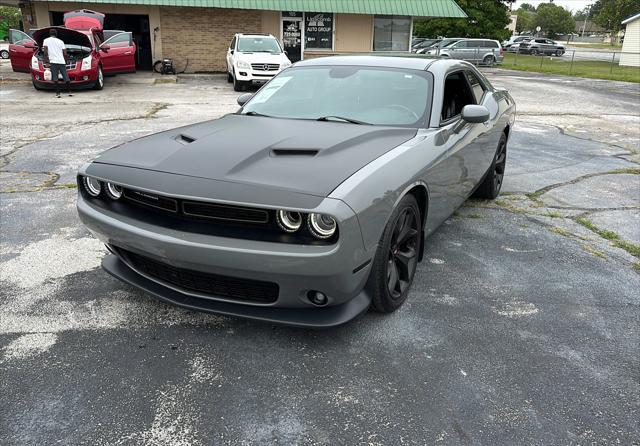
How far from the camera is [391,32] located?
923 inches

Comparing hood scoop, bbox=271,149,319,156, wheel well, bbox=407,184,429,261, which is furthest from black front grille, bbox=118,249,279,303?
wheel well, bbox=407,184,429,261

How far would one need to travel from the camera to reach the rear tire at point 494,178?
17.4 ft

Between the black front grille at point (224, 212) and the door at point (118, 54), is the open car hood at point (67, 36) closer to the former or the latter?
the door at point (118, 54)

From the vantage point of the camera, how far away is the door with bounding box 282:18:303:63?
2230cm

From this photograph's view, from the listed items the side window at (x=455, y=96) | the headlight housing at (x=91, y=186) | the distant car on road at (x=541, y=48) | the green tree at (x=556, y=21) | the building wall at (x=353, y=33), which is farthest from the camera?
the green tree at (x=556, y=21)

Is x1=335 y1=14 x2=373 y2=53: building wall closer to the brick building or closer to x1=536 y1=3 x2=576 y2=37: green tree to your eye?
the brick building

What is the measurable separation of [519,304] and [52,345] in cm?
278

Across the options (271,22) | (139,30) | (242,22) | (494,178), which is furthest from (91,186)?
(139,30)

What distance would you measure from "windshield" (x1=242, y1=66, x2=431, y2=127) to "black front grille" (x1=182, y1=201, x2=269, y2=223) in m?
1.42

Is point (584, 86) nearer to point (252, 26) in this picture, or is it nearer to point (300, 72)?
point (252, 26)

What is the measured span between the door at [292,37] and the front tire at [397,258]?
20244 mm

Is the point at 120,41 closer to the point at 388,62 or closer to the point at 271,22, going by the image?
the point at 271,22

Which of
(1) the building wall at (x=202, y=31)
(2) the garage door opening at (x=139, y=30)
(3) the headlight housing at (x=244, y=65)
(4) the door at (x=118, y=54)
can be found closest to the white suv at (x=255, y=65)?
(3) the headlight housing at (x=244, y=65)

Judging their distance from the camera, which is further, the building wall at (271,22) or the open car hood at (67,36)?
the building wall at (271,22)
